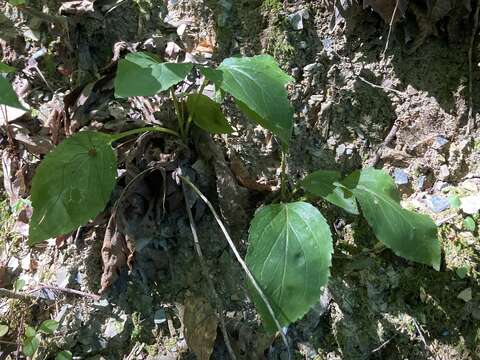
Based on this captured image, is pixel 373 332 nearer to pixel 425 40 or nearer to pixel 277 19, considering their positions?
pixel 425 40

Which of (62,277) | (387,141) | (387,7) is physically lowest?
(62,277)

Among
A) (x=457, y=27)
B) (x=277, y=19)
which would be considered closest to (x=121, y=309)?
(x=277, y=19)

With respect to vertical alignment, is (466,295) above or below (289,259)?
below

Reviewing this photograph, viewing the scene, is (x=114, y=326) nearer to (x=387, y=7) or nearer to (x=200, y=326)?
(x=200, y=326)

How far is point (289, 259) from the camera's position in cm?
121

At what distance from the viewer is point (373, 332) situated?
4.65ft

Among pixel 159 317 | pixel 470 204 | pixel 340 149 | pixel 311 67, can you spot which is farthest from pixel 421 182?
pixel 159 317

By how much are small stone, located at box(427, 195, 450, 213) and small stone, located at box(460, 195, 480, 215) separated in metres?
0.05

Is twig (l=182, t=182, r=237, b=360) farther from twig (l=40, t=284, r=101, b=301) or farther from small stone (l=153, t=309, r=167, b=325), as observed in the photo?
twig (l=40, t=284, r=101, b=301)

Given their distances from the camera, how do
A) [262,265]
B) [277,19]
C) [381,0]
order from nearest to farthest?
1. [262,265]
2. [381,0]
3. [277,19]

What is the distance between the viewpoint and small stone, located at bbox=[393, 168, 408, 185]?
165 cm

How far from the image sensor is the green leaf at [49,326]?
1388 mm

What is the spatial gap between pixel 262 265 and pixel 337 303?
393 mm

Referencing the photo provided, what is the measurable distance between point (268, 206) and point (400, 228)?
14.7 inches
